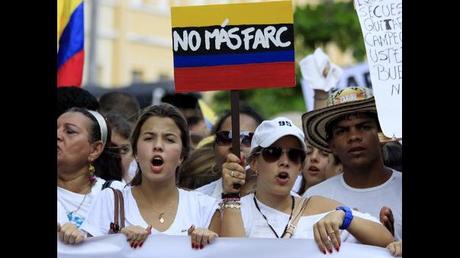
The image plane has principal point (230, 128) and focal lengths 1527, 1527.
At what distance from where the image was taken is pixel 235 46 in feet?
21.5

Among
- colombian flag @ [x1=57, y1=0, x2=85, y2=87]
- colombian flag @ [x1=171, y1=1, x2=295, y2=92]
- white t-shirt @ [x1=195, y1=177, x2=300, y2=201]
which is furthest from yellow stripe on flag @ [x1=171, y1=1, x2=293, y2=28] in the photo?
colombian flag @ [x1=57, y1=0, x2=85, y2=87]

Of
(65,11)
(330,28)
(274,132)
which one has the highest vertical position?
(330,28)

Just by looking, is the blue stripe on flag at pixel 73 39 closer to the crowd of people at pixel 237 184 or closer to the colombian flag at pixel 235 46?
the crowd of people at pixel 237 184

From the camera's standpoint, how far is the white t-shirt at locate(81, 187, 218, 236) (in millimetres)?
6465

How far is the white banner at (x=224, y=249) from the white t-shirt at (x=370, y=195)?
0.71 meters

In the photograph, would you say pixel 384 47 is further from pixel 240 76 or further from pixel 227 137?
pixel 227 137

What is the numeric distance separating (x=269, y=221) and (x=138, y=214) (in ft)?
1.85


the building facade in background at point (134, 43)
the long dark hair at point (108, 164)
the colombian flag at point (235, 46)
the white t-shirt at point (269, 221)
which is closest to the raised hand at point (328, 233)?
the white t-shirt at point (269, 221)

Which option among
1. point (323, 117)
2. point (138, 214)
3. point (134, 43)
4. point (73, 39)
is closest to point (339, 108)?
point (323, 117)

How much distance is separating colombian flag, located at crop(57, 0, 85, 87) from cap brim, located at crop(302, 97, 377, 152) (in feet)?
8.29

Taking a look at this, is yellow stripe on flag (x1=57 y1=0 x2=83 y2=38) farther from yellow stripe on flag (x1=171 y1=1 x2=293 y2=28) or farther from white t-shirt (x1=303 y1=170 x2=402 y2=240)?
yellow stripe on flag (x1=171 y1=1 x2=293 y2=28)
